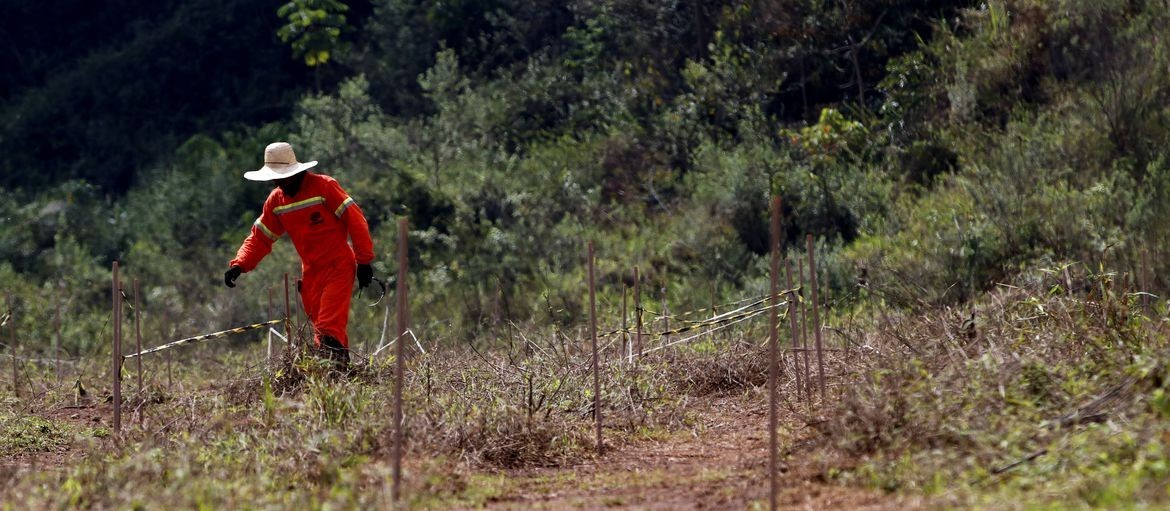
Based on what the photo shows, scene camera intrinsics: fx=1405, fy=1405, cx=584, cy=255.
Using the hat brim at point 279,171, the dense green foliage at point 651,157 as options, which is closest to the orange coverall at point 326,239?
the hat brim at point 279,171

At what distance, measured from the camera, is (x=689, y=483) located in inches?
227

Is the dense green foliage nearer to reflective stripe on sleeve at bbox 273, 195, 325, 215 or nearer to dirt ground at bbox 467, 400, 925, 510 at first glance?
reflective stripe on sleeve at bbox 273, 195, 325, 215

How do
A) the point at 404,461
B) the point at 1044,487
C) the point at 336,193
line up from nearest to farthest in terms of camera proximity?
the point at 1044,487 < the point at 404,461 < the point at 336,193

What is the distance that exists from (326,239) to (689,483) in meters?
3.38

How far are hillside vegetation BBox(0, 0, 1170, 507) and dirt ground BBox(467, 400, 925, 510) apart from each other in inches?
6.7

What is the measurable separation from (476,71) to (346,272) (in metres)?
12.1

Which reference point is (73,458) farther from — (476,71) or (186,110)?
(186,110)

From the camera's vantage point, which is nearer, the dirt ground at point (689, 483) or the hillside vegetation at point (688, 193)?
the dirt ground at point (689, 483)

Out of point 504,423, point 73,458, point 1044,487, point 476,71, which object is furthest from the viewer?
point 476,71

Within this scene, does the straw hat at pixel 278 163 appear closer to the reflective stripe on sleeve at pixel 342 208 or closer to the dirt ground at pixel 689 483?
the reflective stripe on sleeve at pixel 342 208

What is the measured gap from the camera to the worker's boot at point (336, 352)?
8008 mm

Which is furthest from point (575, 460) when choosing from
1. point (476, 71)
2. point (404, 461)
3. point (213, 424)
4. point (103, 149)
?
point (103, 149)

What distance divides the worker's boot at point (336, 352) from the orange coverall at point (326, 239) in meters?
0.04

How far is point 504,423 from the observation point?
6.43 m
